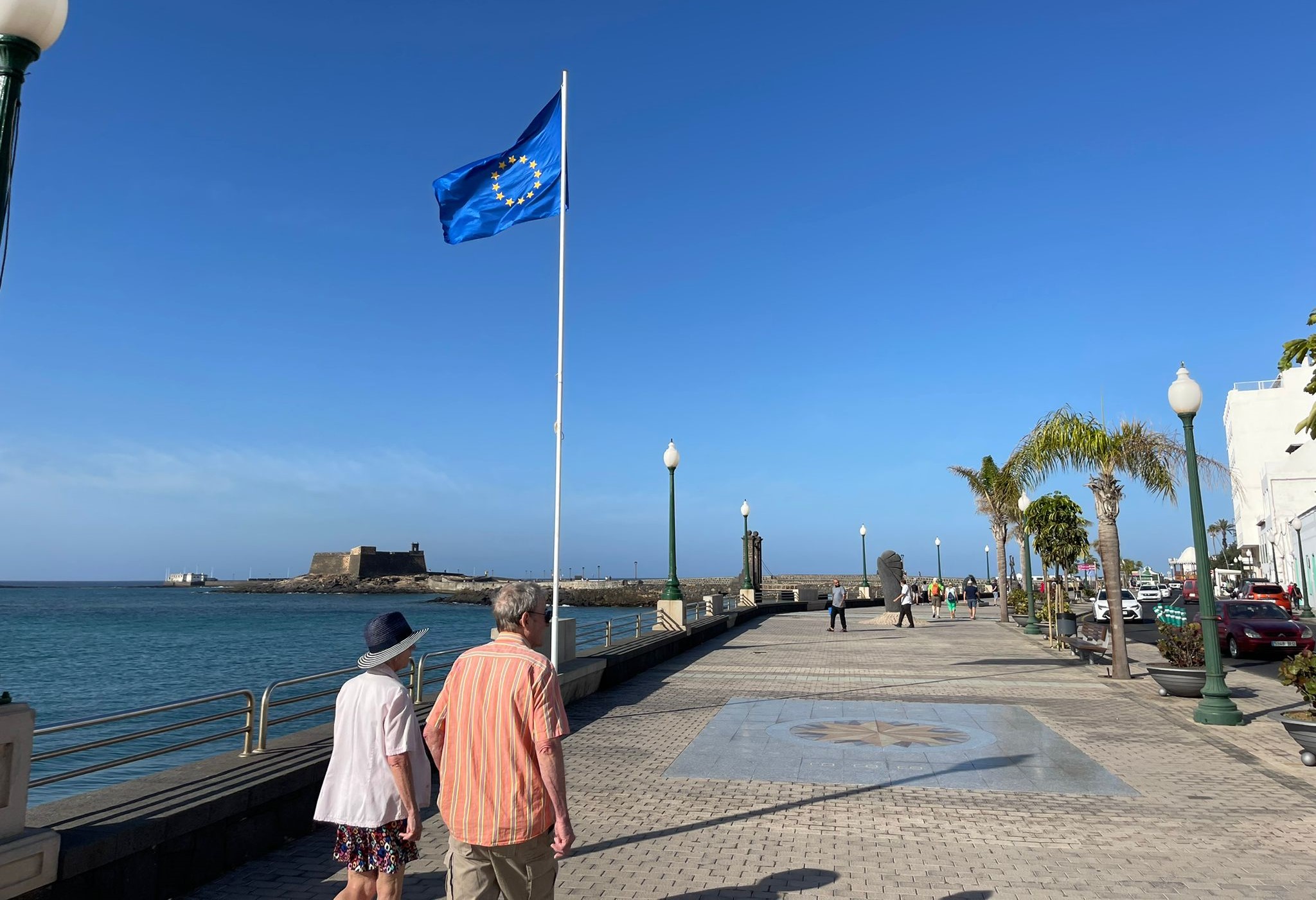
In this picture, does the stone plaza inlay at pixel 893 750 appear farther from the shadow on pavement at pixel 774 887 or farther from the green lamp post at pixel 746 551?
the green lamp post at pixel 746 551

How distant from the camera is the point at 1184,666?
1312cm

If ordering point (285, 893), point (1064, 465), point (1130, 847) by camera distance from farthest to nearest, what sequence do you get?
1. point (1064, 465)
2. point (1130, 847)
3. point (285, 893)

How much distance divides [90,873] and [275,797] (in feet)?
5.62

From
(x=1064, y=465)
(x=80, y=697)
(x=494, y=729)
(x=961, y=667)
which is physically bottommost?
(x=80, y=697)

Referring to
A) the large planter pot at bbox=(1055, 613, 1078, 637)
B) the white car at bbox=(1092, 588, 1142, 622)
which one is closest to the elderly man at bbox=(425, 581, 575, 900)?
the large planter pot at bbox=(1055, 613, 1078, 637)

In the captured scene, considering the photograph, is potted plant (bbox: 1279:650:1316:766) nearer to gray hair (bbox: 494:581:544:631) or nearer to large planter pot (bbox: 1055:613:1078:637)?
gray hair (bbox: 494:581:544:631)

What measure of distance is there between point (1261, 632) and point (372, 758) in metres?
22.7

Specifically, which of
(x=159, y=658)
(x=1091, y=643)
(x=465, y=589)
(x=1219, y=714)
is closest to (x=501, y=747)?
(x=1219, y=714)

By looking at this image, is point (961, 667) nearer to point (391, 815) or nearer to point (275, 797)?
point (275, 797)

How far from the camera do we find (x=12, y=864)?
411cm

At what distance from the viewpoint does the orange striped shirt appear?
3479 millimetres

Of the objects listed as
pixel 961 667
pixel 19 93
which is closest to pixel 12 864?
pixel 19 93

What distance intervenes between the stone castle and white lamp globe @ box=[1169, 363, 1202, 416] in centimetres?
17461

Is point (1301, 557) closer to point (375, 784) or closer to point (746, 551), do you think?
point (746, 551)
